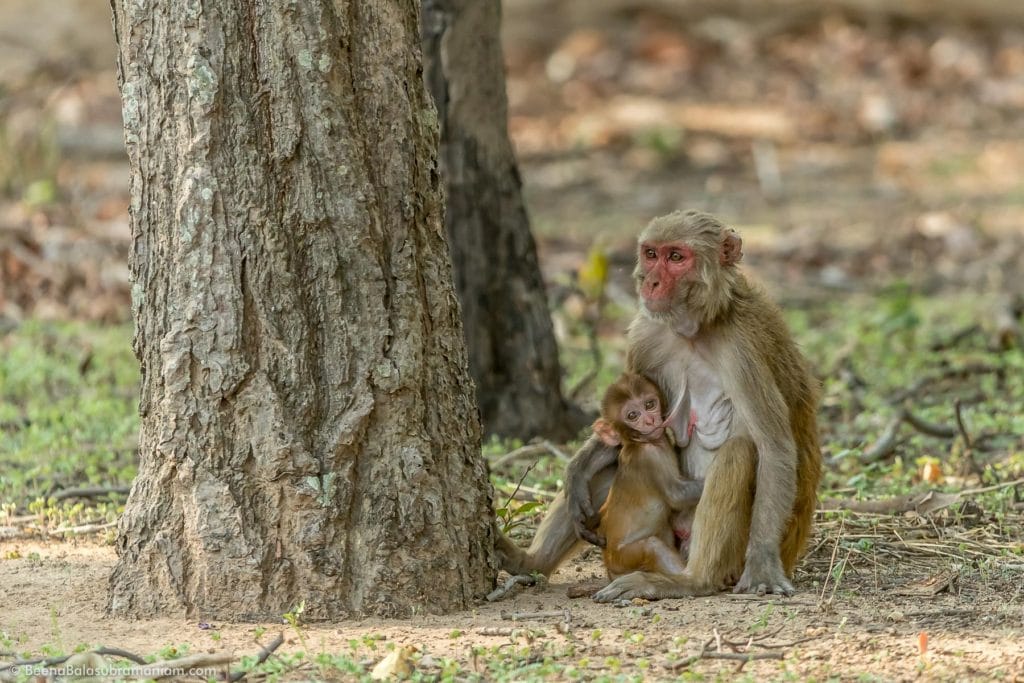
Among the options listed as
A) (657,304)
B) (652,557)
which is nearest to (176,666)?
(652,557)

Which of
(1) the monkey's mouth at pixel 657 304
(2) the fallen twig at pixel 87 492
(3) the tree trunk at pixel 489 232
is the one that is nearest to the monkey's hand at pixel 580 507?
(1) the monkey's mouth at pixel 657 304

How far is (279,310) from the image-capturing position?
4898mm

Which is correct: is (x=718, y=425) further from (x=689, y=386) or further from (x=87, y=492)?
(x=87, y=492)

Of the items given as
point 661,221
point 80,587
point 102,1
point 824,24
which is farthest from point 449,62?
point 824,24

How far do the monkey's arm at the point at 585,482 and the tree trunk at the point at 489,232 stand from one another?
2.08 meters

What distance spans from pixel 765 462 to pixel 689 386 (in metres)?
0.54

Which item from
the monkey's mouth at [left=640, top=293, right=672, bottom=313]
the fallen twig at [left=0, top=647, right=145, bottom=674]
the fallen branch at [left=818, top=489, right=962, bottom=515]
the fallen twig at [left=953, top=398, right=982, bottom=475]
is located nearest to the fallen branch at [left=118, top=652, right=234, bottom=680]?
the fallen twig at [left=0, top=647, right=145, bottom=674]

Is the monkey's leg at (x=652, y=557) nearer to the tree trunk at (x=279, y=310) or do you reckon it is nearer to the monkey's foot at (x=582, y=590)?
the monkey's foot at (x=582, y=590)

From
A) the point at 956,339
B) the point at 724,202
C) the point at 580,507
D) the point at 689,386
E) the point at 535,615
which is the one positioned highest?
the point at 724,202

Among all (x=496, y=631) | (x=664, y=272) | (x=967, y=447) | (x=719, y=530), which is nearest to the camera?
(x=496, y=631)

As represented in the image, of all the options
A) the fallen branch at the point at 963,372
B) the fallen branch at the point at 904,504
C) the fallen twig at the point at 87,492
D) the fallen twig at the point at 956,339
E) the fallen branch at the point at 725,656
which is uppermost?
the fallen twig at the point at 956,339

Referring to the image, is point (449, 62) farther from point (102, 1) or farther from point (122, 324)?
point (102, 1)

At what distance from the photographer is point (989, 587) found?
5.60m

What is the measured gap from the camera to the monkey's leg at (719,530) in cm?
549
